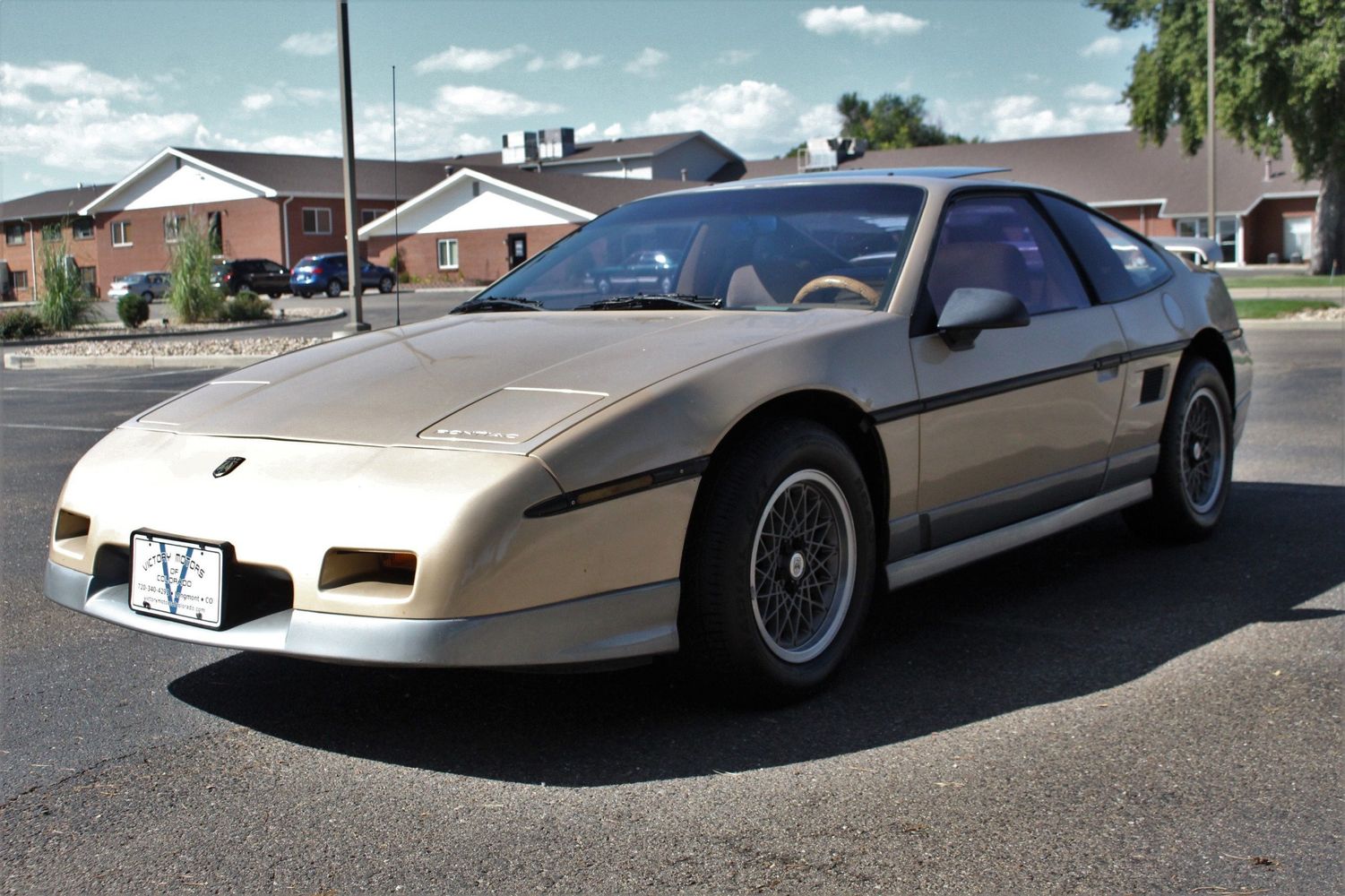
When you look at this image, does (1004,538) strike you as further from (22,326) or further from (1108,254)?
(22,326)

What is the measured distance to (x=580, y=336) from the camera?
3795mm

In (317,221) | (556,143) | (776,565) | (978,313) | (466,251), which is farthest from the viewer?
(556,143)

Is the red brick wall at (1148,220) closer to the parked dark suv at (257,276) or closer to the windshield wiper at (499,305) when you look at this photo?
the parked dark suv at (257,276)

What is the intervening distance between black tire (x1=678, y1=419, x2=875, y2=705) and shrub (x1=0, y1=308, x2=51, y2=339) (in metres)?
25.8

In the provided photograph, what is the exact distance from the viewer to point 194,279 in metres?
29.2

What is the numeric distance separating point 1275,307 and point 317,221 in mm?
43188

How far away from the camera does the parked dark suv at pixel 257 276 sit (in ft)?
151

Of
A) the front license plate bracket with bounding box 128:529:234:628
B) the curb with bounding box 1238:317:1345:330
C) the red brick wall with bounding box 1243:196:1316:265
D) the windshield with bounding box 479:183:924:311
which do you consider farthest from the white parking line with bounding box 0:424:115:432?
the red brick wall with bounding box 1243:196:1316:265

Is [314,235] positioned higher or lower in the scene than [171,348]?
higher

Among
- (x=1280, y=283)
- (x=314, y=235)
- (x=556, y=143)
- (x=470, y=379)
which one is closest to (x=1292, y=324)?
(x=1280, y=283)

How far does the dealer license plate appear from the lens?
10.3ft

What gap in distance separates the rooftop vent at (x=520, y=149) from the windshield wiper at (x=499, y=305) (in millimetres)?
70776

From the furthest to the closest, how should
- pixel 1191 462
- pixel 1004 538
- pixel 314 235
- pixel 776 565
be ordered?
pixel 314 235 → pixel 1191 462 → pixel 1004 538 → pixel 776 565

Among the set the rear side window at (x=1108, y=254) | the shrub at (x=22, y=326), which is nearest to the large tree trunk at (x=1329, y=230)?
the shrub at (x=22, y=326)
